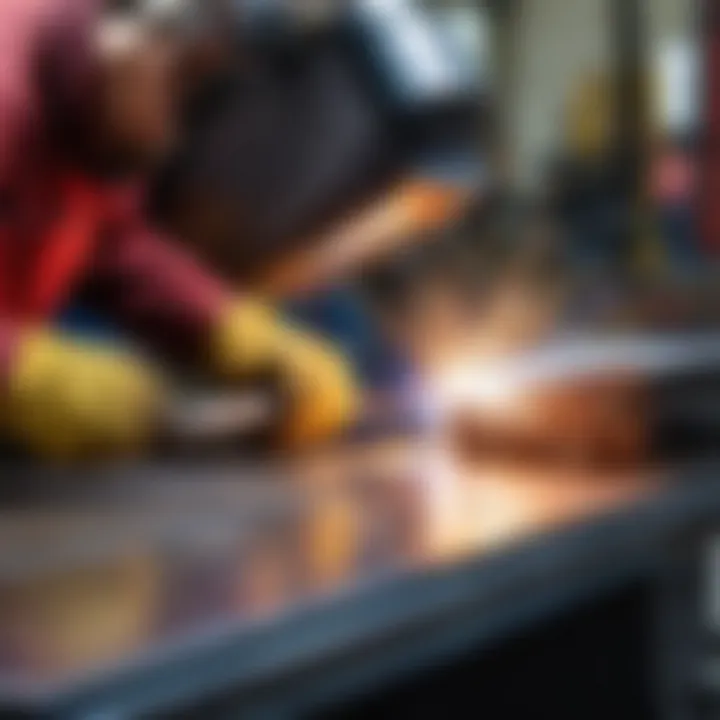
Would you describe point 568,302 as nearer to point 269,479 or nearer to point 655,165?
point 655,165

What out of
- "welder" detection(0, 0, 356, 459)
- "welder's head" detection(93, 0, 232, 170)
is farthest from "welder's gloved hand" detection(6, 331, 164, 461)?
"welder's head" detection(93, 0, 232, 170)

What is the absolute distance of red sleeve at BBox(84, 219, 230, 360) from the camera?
106cm

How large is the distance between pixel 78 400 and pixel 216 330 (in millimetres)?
116

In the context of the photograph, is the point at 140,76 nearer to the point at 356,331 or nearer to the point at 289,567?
the point at 356,331

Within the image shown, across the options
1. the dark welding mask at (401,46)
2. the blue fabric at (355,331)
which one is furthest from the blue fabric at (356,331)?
the dark welding mask at (401,46)

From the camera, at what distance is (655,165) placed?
53.5 inches

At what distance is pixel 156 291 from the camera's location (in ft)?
3.53

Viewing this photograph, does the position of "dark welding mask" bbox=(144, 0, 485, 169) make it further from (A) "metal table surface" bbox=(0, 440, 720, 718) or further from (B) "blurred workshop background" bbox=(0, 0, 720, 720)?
(A) "metal table surface" bbox=(0, 440, 720, 718)

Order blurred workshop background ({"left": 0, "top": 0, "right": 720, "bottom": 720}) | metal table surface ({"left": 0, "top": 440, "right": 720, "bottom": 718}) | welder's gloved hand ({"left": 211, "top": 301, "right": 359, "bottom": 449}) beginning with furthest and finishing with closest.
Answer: welder's gloved hand ({"left": 211, "top": 301, "right": 359, "bottom": 449}) → blurred workshop background ({"left": 0, "top": 0, "right": 720, "bottom": 720}) → metal table surface ({"left": 0, "top": 440, "right": 720, "bottom": 718})

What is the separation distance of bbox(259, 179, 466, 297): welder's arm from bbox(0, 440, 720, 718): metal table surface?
0.10m

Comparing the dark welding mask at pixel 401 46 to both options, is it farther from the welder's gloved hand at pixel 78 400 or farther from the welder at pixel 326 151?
the welder's gloved hand at pixel 78 400

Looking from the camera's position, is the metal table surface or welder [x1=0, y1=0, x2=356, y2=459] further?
welder [x1=0, y1=0, x2=356, y2=459]

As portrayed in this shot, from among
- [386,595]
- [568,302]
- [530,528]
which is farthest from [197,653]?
[568,302]

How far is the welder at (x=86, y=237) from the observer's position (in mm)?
1014
